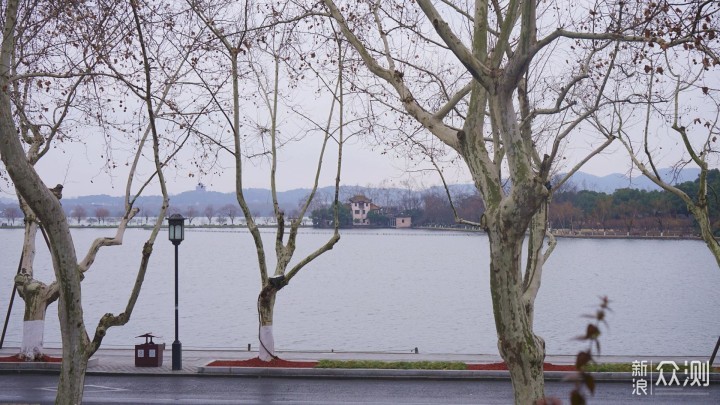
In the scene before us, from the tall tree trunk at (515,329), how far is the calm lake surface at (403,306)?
18.3 meters

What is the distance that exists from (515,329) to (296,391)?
32.0 ft

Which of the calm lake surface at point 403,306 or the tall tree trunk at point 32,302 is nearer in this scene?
the tall tree trunk at point 32,302

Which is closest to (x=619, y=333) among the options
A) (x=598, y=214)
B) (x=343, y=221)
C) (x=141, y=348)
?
(x=141, y=348)

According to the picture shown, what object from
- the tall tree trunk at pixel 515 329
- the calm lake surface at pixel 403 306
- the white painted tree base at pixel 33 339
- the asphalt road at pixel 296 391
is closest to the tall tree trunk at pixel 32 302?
the white painted tree base at pixel 33 339

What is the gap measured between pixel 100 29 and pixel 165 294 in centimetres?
5689

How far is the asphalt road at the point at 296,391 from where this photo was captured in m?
16.5

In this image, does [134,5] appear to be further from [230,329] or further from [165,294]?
[165,294]

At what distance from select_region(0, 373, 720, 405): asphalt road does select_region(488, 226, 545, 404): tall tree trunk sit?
726 centimetres

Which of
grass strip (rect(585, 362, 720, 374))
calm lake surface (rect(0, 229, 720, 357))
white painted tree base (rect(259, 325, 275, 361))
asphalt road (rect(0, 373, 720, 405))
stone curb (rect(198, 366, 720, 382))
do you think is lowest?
calm lake surface (rect(0, 229, 720, 357))

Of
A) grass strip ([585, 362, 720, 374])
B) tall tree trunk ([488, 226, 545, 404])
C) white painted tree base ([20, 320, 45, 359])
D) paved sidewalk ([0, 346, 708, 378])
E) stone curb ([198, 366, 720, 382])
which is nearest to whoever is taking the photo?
A: tall tree trunk ([488, 226, 545, 404])

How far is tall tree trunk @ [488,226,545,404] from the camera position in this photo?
8695mm

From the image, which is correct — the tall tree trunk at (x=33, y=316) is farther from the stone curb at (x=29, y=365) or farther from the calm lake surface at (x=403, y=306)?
the calm lake surface at (x=403, y=306)

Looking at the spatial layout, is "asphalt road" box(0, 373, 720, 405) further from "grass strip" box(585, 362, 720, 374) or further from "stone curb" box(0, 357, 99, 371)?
"grass strip" box(585, 362, 720, 374)

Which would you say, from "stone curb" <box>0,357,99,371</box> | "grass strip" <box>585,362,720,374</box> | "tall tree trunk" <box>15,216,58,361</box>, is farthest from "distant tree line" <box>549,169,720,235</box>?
"stone curb" <box>0,357,99,371</box>
